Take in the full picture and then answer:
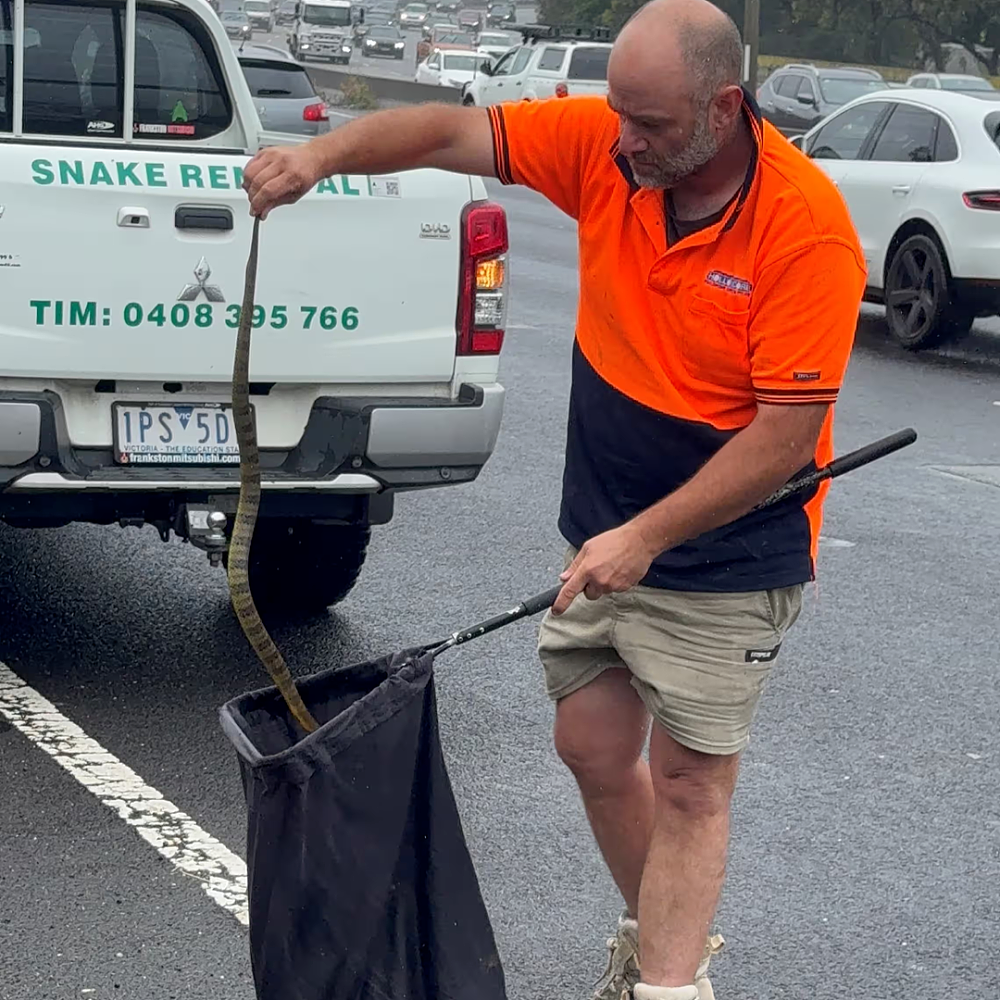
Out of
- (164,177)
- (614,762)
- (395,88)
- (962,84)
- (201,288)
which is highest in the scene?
(164,177)

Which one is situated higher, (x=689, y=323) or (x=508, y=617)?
(x=689, y=323)

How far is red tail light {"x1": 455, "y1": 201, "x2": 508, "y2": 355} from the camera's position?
17.8 ft

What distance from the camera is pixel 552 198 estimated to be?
3.52m

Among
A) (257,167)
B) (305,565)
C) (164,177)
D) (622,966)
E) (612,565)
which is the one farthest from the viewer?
(305,565)

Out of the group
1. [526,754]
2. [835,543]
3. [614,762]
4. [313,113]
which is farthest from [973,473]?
[313,113]

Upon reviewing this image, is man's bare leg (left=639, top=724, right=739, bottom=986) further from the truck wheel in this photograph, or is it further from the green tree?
the green tree

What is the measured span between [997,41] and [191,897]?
62.4m

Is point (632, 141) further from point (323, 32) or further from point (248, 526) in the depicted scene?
point (323, 32)

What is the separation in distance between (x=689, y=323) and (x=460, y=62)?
47202 mm

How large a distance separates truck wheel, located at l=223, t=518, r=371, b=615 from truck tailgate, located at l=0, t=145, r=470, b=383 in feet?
2.77

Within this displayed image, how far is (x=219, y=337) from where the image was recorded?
205 inches

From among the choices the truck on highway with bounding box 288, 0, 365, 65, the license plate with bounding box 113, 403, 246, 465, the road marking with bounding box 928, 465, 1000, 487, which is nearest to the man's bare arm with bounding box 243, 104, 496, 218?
the license plate with bounding box 113, 403, 246, 465

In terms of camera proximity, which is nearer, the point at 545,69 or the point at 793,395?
the point at 793,395

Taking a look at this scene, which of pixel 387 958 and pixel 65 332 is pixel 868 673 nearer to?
pixel 65 332
